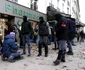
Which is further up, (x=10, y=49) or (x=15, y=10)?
(x=15, y=10)

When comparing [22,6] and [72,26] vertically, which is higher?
[22,6]

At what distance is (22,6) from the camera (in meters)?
18.0

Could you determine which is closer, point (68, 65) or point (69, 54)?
point (68, 65)

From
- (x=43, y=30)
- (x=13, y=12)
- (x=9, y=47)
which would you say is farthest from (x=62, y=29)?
(x=13, y=12)

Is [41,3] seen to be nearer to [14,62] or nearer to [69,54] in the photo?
[69,54]

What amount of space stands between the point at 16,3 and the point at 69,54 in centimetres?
802

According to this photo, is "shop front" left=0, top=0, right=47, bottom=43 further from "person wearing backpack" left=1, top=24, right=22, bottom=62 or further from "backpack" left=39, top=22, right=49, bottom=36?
"person wearing backpack" left=1, top=24, right=22, bottom=62

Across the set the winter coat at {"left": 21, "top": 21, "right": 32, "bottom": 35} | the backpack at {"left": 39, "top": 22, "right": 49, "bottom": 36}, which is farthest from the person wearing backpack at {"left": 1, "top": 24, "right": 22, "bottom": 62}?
the backpack at {"left": 39, "top": 22, "right": 49, "bottom": 36}

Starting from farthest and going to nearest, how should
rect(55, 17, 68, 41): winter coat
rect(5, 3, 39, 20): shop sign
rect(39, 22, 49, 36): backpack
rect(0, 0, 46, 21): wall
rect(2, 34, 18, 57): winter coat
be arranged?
rect(5, 3, 39, 20): shop sign < rect(0, 0, 46, 21): wall < rect(39, 22, 49, 36): backpack < rect(2, 34, 18, 57): winter coat < rect(55, 17, 68, 41): winter coat

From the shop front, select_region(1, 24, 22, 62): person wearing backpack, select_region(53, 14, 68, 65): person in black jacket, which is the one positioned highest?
the shop front

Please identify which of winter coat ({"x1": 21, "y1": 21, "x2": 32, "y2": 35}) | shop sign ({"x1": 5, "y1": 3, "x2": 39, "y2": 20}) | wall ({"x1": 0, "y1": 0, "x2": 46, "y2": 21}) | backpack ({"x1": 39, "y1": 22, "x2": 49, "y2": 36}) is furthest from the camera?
shop sign ({"x1": 5, "y1": 3, "x2": 39, "y2": 20})

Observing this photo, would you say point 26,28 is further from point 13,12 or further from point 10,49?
point 13,12

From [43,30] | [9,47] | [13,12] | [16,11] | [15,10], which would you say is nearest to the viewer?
[9,47]

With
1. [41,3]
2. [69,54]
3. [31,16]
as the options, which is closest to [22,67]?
[69,54]
